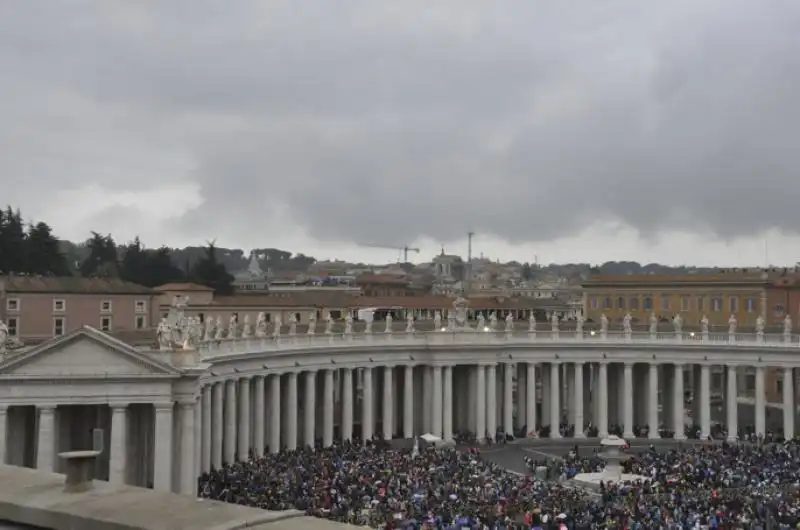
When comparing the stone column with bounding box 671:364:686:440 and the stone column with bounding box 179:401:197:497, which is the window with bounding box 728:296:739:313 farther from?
the stone column with bounding box 179:401:197:497

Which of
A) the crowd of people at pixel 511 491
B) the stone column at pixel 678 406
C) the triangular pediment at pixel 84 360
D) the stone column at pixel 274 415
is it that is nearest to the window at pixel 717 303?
the stone column at pixel 678 406

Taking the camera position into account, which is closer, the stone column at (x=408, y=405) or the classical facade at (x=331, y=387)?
the classical facade at (x=331, y=387)

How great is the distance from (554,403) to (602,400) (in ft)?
10.5

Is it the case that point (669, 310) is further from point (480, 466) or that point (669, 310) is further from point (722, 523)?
point (722, 523)

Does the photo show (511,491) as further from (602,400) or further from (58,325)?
(58,325)

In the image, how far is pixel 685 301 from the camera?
98.0 metres

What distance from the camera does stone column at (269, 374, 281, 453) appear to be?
185 ft

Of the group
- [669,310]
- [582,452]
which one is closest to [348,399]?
[582,452]

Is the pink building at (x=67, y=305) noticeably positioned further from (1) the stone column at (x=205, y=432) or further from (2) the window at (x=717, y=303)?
(2) the window at (x=717, y=303)

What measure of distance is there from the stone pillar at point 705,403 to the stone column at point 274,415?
1112 inches

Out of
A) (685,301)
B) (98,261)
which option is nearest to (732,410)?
(685,301)

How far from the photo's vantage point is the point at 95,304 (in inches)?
3529

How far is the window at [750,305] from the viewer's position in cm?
9294

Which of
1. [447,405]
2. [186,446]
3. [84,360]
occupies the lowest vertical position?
[447,405]
